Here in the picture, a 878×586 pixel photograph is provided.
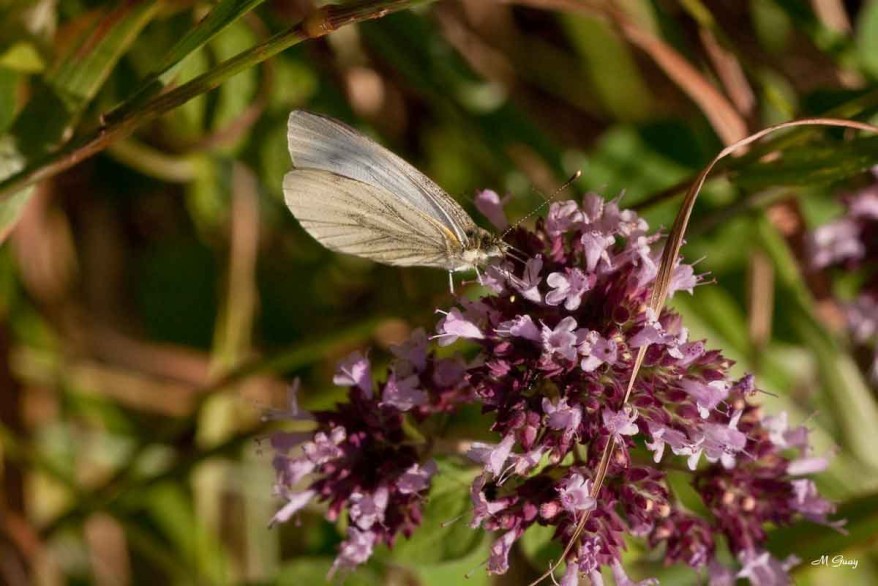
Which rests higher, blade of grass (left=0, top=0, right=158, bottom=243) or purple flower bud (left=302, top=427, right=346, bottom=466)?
blade of grass (left=0, top=0, right=158, bottom=243)

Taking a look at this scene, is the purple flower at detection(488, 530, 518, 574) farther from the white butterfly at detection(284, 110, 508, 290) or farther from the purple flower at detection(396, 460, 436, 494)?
the white butterfly at detection(284, 110, 508, 290)

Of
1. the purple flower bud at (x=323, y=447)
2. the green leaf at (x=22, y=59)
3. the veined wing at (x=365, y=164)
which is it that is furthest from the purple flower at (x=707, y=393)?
the green leaf at (x=22, y=59)

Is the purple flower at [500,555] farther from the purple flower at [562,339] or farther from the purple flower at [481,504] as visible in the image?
the purple flower at [562,339]

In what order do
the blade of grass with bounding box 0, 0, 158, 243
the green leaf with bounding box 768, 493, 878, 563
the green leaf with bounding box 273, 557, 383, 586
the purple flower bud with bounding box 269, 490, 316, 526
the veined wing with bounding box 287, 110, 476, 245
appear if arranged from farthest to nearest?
the green leaf with bounding box 273, 557, 383, 586
the green leaf with bounding box 768, 493, 878, 563
the blade of grass with bounding box 0, 0, 158, 243
the purple flower bud with bounding box 269, 490, 316, 526
the veined wing with bounding box 287, 110, 476, 245

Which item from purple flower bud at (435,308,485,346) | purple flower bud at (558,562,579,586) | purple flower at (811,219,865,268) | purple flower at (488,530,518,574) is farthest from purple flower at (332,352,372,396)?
purple flower at (811,219,865,268)

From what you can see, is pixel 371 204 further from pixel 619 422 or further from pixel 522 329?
pixel 619 422

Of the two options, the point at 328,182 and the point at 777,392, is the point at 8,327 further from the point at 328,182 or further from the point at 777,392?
the point at 777,392

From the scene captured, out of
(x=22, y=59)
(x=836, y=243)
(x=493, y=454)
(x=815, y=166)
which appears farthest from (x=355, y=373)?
(x=836, y=243)

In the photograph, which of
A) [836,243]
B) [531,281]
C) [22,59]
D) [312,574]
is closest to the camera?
[531,281]
